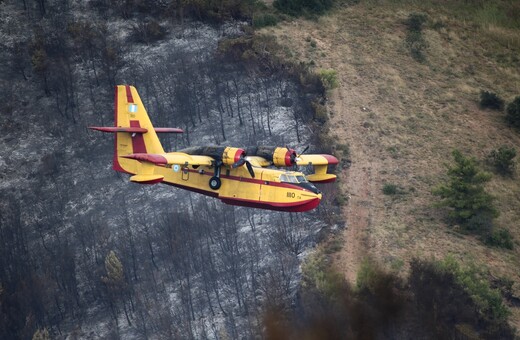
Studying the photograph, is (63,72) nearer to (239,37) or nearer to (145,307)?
(239,37)

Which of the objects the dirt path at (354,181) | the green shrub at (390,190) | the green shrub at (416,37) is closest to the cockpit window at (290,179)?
the dirt path at (354,181)

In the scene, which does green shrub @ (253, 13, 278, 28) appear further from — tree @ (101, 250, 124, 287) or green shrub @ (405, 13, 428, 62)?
tree @ (101, 250, 124, 287)

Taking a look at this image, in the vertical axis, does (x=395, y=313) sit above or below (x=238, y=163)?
below

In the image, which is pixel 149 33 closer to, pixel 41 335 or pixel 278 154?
pixel 41 335

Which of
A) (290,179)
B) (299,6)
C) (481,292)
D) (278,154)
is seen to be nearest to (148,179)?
(278,154)

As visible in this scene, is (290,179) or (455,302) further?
(455,302)

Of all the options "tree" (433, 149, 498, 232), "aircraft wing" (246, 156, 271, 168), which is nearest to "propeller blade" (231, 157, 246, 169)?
"aircraft wing" (246, 156, 271, 168)
